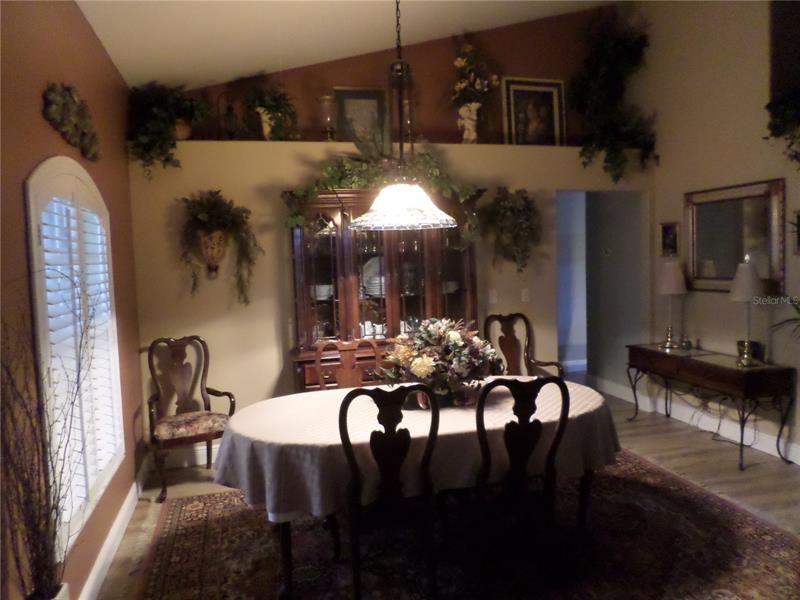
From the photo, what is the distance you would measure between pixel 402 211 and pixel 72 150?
150 centimetres

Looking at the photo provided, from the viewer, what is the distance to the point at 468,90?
4.36 metres

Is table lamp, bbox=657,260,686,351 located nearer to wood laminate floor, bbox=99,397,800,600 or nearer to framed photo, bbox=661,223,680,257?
framed photo, bbox=661,223,680,257

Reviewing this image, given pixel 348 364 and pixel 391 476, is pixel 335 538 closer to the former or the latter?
pixel 391 476

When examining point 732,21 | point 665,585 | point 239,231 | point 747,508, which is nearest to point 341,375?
point 239,231

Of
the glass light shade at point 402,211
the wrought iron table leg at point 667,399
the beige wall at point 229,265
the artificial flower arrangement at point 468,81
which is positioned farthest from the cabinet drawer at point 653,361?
the glass light shade at point 402,211

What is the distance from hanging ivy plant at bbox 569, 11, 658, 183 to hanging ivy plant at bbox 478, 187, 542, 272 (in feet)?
2.47

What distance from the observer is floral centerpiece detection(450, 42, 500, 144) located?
172 inches

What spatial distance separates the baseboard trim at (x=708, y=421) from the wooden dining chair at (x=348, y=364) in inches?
107

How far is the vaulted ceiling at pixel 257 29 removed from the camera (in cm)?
286

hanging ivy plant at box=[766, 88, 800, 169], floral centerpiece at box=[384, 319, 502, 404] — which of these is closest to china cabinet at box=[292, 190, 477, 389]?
floral centerpiece at box=[384, 319, 502, 404]

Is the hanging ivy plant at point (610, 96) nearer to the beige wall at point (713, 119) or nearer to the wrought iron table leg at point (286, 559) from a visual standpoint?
the beige wall at point (713, 119)

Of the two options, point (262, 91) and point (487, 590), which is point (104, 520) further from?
point (262, 91)

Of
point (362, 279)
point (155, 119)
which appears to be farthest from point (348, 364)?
point (155, 119)

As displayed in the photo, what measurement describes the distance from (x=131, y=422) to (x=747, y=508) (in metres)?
3.70
